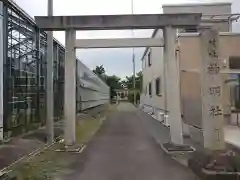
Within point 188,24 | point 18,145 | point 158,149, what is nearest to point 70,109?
point 18,145

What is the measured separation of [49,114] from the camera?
14219 mm

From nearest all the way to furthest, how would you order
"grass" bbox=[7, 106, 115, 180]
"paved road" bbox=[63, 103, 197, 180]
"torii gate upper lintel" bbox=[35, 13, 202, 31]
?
"grass" bbox=[7, 106, 115, 180] → "paved road" bbox=[63, 103, 197, 180] → "torii gate upper lintel" bbox=[35, 13, 202, 31]

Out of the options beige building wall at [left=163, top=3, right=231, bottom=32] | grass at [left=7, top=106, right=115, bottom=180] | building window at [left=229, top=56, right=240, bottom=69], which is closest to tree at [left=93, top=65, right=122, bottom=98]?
beige building wall at [left=163, top=3, right=231, bottom=32]

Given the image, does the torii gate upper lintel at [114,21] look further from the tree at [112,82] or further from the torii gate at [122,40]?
the tree at [112,82]

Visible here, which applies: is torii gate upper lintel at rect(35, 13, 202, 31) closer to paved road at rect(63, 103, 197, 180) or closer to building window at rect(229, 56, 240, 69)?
paved road at rect(63, 103, 197, 180)

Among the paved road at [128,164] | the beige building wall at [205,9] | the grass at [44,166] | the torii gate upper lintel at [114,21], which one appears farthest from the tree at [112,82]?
the grass at [44,166]

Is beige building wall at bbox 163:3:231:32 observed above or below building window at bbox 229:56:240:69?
above

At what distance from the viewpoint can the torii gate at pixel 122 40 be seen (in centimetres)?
1342

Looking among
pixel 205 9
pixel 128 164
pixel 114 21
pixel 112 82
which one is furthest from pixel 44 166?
pixel 112 82

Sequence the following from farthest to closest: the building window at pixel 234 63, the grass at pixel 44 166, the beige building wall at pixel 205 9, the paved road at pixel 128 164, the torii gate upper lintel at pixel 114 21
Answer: the beige building wall at pixel 205 9 < the building window at pixel 234 63 < the torii gate upper lintel at pixel 114 21 < the paved road at pixel 128 164 < the grass at pixel 44 166

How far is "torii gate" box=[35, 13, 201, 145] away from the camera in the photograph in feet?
44.0

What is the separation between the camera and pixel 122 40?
1388cm

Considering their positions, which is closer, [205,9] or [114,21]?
[114,21]

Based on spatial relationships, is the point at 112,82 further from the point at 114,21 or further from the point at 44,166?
the point at 44,166
